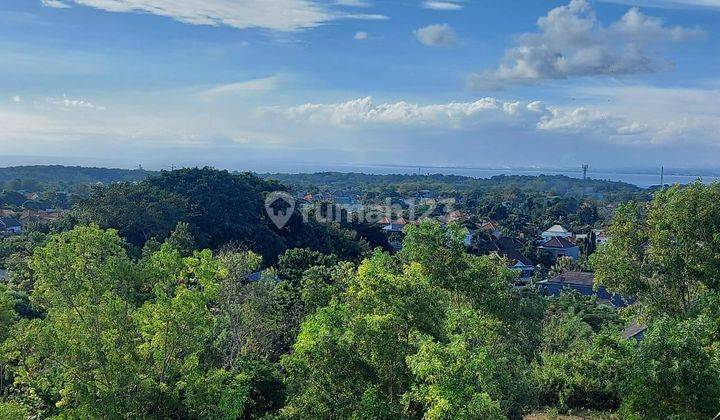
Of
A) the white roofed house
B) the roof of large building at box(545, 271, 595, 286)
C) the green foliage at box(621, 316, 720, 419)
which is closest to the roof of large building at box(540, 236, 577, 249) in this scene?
the white roofed house

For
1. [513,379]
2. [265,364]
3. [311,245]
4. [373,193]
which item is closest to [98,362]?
[265,364]

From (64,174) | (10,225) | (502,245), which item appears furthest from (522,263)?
(64,174)

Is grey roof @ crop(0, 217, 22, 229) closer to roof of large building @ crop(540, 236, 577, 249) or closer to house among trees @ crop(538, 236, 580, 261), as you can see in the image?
house among trees @ crop(538, 236, 580, 261)

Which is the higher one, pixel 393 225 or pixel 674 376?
pixel 674 376

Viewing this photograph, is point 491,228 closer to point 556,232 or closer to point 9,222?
point 556,232

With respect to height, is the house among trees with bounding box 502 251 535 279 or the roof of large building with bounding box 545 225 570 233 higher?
the roof of large building with bounding box 545 225 570 233
